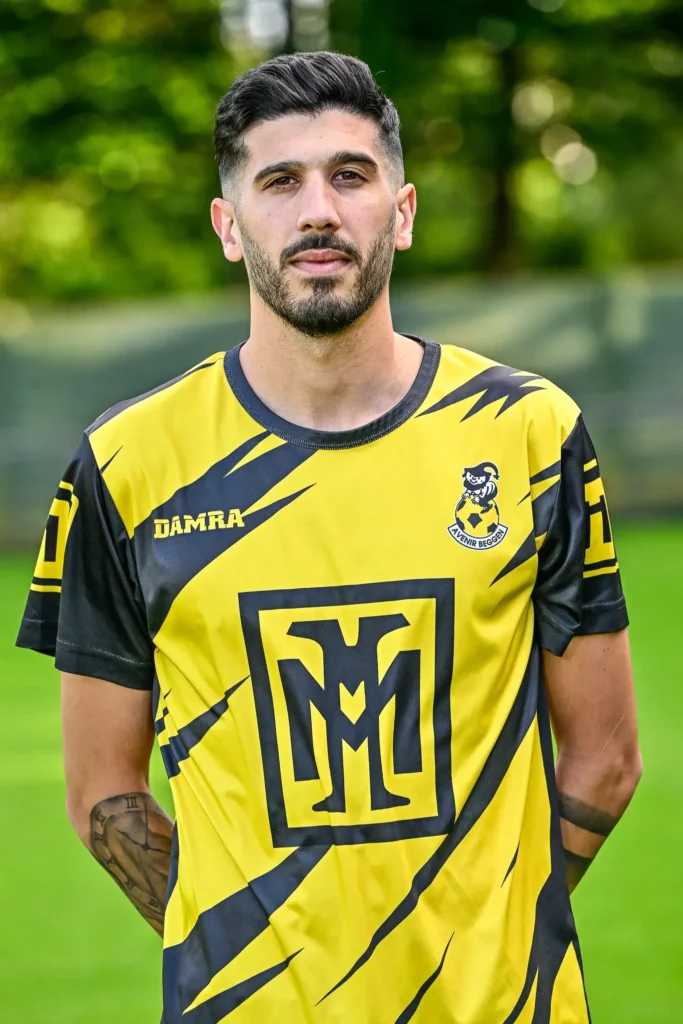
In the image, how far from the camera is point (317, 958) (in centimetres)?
209

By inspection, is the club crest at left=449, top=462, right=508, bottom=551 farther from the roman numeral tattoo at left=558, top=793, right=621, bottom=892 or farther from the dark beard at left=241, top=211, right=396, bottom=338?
the roman numeral tattoo at left=558, top=793, right=621, bottom=892

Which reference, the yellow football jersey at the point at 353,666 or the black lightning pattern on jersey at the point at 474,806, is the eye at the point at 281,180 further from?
the black lightning pattern on jersey at the point at 474,806

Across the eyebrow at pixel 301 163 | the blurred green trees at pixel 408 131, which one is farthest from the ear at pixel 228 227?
the blurred green trees at pixel 408 131

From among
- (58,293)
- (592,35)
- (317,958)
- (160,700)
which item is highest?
(592,35)

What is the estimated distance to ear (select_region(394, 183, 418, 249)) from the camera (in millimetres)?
2368

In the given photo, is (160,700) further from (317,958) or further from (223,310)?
(223,310)

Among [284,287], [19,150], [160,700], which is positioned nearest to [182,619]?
[160,700]

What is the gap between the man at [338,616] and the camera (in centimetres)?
212

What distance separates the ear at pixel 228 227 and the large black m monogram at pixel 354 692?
2.13 ft

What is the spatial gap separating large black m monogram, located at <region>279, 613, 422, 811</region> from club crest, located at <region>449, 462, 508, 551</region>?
0.16 metres

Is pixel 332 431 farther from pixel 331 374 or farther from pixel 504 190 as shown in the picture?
pixel 504 190

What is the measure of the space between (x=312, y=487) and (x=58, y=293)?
20144mm

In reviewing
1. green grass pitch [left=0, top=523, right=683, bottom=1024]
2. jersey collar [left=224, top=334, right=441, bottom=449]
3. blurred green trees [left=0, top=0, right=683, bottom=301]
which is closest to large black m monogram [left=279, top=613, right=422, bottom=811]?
jersey collar [left=224, top=334, right=441, bottom=449]

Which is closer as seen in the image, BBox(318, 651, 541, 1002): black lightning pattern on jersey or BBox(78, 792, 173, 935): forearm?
BBox(318, 651, 541, 1002): black lightning pattern on jersey
